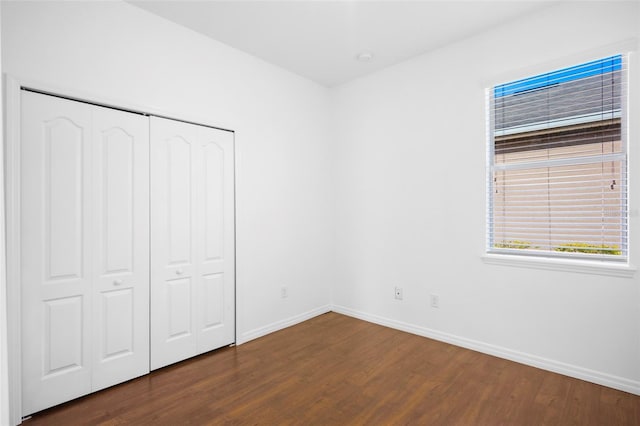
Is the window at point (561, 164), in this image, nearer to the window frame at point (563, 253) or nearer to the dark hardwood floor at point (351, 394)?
the window frame at point (563, 253)

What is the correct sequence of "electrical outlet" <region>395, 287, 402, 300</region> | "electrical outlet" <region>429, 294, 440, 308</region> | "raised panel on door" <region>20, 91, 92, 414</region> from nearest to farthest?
"raised panel on door" <region>20, 91, 92, 414</region>, "electrical outlet" <region>429, 294, 440, 308</region>, "electrical outlet" <region>395, 287, 402, 300</region>

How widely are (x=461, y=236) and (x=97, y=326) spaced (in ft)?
10.1

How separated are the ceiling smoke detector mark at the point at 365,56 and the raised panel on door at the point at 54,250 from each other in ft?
8.11

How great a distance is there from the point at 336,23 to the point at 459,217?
6.77ft

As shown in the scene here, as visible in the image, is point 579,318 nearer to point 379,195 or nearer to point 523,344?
point 523,344

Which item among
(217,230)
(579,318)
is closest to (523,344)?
(579,318)

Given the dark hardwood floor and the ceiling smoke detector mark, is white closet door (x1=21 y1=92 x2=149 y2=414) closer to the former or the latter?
the dark hardwood floor

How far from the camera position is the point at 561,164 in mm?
2715

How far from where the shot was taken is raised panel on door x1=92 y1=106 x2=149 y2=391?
2.43 metres

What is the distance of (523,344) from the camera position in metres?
2.83

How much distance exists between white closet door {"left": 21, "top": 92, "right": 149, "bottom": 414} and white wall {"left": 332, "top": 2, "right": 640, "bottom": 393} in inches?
91.6

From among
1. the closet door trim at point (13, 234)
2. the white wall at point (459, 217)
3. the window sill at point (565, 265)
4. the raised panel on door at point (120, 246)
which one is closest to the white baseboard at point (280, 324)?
the white wall at point (459, 217)

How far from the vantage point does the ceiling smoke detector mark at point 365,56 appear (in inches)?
135

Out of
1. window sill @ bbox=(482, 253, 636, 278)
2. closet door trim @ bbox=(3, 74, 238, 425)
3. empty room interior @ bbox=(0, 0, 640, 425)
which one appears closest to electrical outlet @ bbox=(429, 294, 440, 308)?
empty room interior @ bbox=(0, 0, 640, 425)
